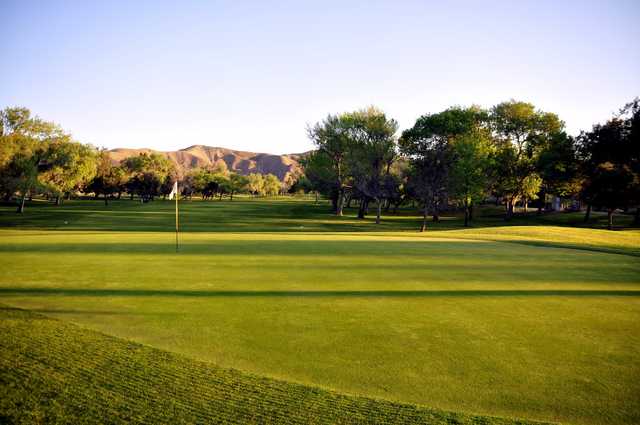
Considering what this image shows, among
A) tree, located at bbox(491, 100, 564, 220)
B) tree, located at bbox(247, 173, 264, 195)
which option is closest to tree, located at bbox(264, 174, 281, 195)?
tree, located at bbox(247, 173, 264, 195)

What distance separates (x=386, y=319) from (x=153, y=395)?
4.37 m

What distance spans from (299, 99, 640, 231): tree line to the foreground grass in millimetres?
41738

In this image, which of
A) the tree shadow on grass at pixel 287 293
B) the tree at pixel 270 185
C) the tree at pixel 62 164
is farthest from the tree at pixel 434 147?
the tree at pixel 270 185

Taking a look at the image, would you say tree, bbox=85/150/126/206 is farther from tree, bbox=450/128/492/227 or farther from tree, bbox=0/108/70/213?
tree, bbox=450/128/492/227

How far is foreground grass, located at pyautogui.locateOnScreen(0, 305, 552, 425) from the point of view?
3998 mm

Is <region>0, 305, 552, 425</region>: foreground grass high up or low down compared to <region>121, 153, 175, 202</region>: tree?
down

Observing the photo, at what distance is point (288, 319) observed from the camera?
7.20m

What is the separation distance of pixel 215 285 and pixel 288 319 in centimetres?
348

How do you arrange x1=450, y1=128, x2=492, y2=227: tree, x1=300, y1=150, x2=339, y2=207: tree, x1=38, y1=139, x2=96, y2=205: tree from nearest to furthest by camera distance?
x1=450, y1=128, x2=492, y2=227: tree, x1=300, y1=150, x2=339, y2=207: tree, x1=38, y1=139, x2=96, y2=205: tree

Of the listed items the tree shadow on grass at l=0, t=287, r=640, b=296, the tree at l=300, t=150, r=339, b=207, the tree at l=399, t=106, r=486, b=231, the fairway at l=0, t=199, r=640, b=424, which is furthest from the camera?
the tree at l=300, t=150, r=339, b=207

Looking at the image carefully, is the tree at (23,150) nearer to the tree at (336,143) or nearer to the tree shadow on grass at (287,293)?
the tree at (336,143)

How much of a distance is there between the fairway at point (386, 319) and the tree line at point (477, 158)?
3398cm

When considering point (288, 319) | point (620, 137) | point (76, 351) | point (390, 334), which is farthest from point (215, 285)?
point (620, 137)

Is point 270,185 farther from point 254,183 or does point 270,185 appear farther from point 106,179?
point 106,179
